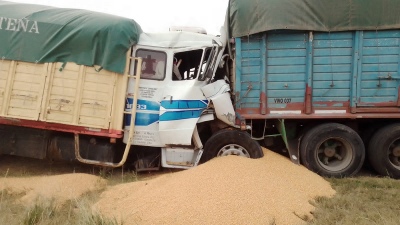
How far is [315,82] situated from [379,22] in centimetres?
135


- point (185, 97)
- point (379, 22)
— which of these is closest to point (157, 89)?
point (185, 97)

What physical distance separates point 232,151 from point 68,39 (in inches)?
126

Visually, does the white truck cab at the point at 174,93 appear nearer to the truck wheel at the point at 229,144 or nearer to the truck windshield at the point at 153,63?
the truck windshield at the point at 153,63

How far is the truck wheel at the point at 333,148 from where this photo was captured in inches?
238

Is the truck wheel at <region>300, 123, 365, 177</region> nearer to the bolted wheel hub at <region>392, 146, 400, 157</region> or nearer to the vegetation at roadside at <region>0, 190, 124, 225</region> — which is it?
the bolted wheel hub at <region>392, 146, 400, 157</region>

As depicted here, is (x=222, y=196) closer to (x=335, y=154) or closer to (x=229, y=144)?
(x=229, y=144)

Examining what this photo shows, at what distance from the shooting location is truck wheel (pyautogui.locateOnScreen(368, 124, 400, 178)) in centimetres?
608

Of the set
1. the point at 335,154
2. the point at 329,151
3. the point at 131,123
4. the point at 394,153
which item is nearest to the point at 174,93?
the point at 131,123

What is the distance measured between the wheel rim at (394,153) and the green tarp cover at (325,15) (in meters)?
1.96

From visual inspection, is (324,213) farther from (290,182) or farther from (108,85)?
(108,85)

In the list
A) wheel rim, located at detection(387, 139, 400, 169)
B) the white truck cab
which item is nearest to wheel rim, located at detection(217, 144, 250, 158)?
the white truck cab

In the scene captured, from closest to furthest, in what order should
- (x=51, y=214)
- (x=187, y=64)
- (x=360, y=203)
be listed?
(x=51, y=214) < (x=360, y=203) < (x=187, y=64)

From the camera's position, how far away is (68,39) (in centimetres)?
595

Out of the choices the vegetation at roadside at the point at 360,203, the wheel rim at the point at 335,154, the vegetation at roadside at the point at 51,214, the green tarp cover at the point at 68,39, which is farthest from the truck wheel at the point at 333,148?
the vegetation at roadside at the point at 51,214
